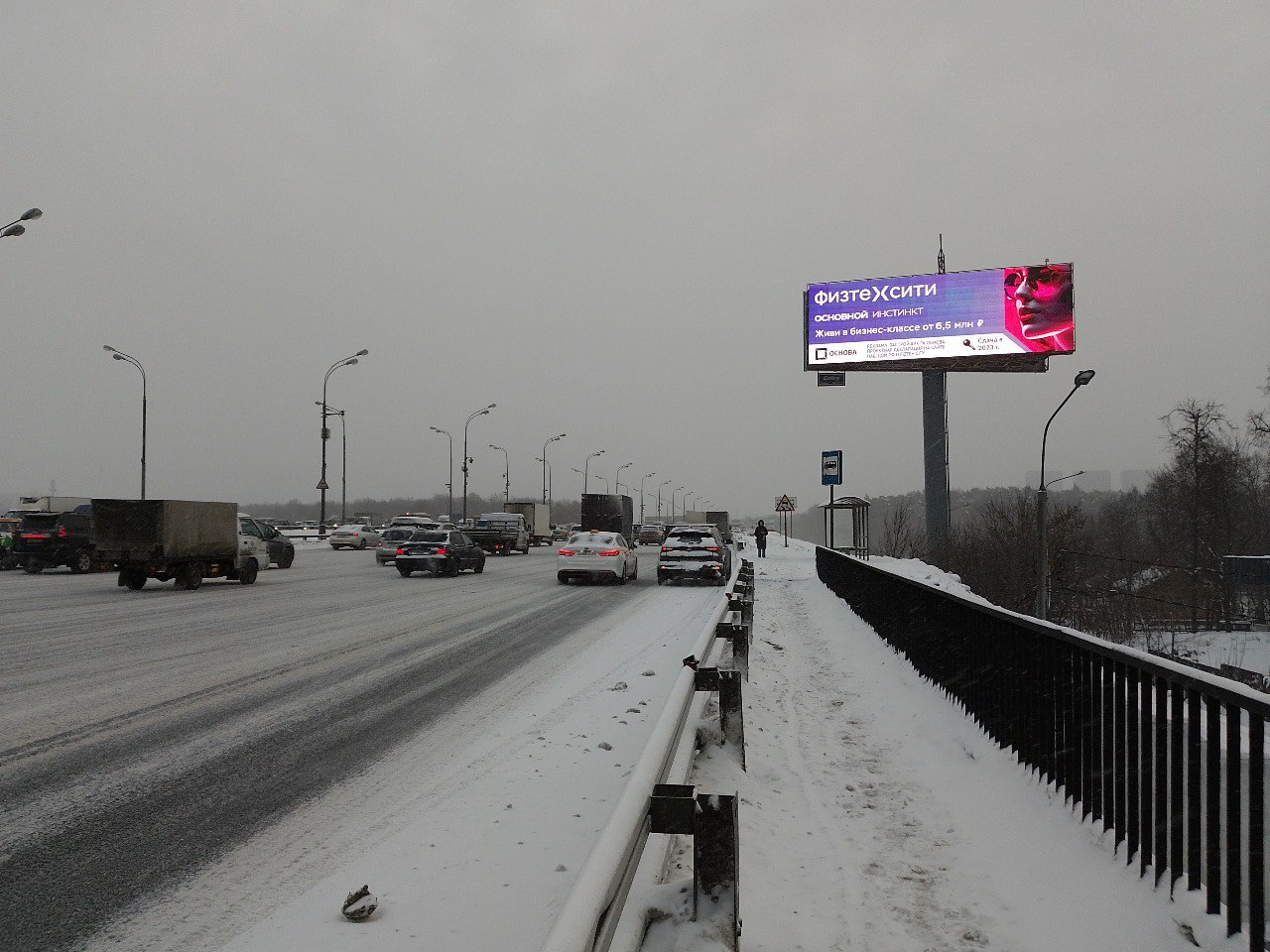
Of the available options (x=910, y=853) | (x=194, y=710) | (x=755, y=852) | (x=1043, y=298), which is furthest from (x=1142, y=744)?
(x=1043, y=298)

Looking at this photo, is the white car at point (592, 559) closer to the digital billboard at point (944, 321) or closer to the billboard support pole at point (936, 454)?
the digital billboard at point (944, 321)

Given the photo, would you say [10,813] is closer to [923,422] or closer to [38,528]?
[38,528]

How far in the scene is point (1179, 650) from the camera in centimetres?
4506

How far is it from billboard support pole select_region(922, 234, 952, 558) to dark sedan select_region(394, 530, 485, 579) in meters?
25.9

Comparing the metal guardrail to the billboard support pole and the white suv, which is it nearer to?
the white suv

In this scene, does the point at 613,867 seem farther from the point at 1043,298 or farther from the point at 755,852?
the point at 1043,298

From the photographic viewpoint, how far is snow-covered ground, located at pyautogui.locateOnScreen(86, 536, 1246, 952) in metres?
3.55

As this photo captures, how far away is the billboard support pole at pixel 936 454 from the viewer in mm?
42594

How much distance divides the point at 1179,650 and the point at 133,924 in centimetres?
5308

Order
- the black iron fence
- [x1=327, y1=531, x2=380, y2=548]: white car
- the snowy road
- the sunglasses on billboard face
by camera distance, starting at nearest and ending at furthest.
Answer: the black iron fence
the snowy road
the sunglasses on billboard face
[x1=327, y1=531, x2=380, y2=548]: white car

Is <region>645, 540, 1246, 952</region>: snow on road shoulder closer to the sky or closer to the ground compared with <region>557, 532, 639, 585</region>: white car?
closer to the ground

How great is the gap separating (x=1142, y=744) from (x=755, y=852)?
2.02 meters

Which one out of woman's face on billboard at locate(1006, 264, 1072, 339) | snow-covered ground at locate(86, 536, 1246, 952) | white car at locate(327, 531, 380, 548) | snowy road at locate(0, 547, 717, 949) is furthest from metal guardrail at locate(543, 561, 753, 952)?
white car at locate(327, 531, 380, 548)

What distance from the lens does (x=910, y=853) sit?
4.57m
